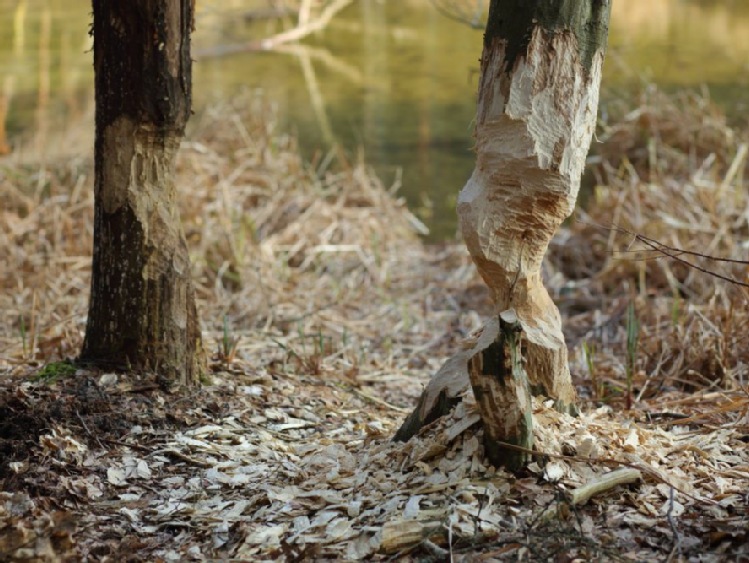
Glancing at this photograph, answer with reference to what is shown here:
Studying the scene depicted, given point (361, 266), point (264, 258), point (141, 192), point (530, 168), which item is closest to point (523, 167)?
point (530, 168)

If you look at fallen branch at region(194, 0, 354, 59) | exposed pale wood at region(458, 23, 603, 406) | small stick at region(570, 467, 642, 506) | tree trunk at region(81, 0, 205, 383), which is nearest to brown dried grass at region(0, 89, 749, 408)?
tree trunk at region(81, 0, 205, 383)

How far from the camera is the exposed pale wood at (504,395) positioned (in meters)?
2.39

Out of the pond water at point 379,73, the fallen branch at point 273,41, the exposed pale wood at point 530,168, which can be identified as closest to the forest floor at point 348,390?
the exposed pale wood at point 530,168

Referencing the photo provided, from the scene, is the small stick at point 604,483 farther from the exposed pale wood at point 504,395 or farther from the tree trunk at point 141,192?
the tree trunk at point 141,192

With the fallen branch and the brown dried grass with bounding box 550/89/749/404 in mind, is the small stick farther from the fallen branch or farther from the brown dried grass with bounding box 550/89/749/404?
the fallen branch

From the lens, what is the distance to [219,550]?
94.0 inches

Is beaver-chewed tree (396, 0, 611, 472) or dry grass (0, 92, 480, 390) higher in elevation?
beaver-chewed tree (396, 0, 611, 472)

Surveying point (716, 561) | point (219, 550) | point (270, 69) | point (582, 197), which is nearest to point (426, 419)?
point (219, 550)

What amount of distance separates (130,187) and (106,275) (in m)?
0.30

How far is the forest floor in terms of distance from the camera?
233cm

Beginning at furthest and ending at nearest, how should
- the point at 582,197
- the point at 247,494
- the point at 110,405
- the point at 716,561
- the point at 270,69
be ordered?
the point at 270,69 → the point at 582,197 → the point at 110,405 → the point at 247,494 → the point at 716,561

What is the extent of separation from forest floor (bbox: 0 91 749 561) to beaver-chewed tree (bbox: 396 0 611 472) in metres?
0.14

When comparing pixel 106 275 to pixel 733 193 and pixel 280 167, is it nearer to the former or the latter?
pixel 280 167

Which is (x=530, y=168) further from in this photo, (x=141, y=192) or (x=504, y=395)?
(x=141, y=192)
